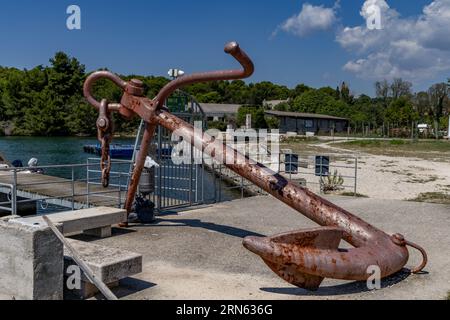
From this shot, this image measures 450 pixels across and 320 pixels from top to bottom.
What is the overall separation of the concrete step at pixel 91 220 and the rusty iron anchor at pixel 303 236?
1726mm

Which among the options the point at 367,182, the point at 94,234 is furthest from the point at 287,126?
the point at 94,234

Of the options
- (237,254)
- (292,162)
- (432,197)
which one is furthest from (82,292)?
(432,197)

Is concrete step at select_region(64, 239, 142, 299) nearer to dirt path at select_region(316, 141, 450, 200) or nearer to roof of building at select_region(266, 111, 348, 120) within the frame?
dirt path at select_region(316, 141, 450, 200)

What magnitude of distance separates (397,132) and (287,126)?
16.1 m

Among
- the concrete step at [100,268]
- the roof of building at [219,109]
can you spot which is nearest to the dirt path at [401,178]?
the concrete step at [100,268]

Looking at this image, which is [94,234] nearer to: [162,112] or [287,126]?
[162,112]


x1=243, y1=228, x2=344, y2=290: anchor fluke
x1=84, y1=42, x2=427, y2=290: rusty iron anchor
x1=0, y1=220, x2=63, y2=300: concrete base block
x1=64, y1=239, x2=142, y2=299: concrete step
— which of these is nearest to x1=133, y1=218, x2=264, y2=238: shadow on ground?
x1=84, y1=42, x2=427, y2=290: rusty iron anchor

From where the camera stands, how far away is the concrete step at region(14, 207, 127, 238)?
808 cm

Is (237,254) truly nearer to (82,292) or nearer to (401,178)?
(82,292)

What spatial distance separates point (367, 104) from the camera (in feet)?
332

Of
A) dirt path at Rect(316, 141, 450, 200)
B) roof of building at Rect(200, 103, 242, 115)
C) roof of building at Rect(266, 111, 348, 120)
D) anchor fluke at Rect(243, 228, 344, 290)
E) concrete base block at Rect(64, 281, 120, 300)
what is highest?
roof of building at Rect(200, 103, 242, 115)

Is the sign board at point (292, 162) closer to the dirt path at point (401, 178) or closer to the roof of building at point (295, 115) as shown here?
the dirt path at point (401, 178)

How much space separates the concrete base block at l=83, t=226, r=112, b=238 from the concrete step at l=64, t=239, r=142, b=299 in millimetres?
2672

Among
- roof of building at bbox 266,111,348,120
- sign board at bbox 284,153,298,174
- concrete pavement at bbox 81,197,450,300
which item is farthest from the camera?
roof of building at bbox 266,111,348,120
